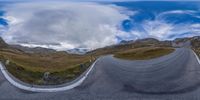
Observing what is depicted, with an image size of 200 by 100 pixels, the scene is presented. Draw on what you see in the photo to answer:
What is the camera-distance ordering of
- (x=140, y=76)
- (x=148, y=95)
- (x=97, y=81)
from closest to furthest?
1. (x=148, y=95)
2. (x=97, y=81)
3. (x=140, y=76)

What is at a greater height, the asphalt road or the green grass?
the asphalt road

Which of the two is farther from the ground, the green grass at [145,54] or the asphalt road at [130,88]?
the asphalt road at [130,88]

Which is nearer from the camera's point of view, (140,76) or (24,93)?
(24,93)

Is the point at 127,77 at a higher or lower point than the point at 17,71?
higher

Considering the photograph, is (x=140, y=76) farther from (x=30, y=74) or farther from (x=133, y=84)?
(x=30, y=74)

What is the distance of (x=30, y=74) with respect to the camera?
63.3 m

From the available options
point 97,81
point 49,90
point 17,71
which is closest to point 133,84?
point 97,81

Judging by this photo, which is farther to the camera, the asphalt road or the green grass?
the green grass

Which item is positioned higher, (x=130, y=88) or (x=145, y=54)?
(x=130, y=88)

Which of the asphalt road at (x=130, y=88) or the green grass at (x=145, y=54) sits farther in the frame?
the green grass at (x=145, y=54)

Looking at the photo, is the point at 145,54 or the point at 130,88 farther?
the point at 145,54

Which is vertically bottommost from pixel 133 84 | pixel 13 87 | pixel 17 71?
pixel 17 71

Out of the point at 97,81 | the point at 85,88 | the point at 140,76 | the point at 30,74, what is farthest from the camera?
the point at 30,74

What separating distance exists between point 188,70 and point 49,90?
2313cm
